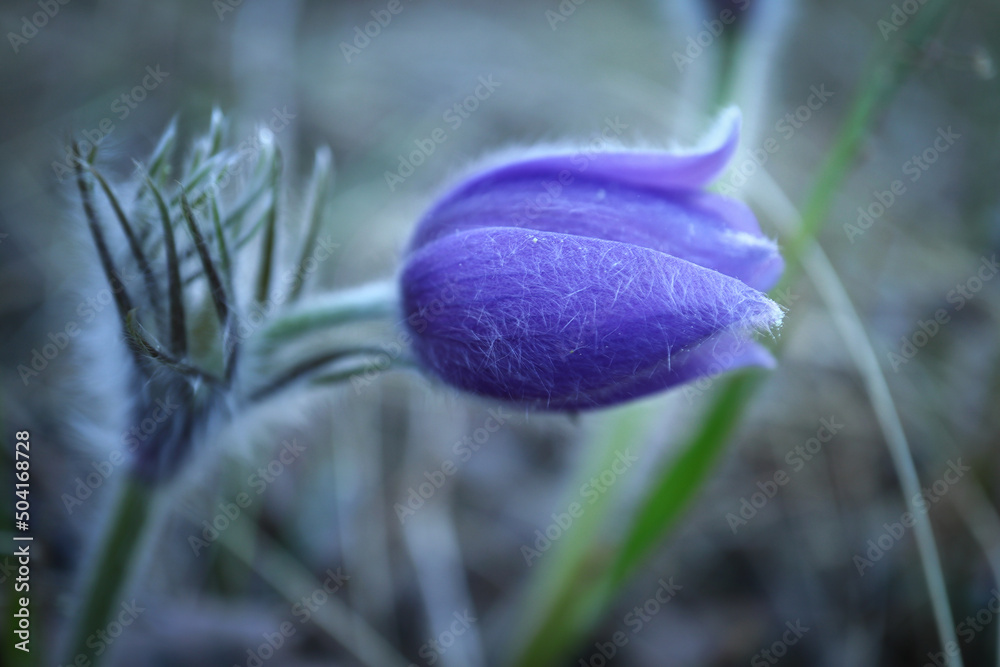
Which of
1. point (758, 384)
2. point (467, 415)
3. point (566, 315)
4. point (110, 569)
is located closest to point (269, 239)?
point (566, 315)

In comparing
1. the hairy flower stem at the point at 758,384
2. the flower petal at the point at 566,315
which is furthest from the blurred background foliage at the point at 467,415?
the flower petal at the point at 566,315

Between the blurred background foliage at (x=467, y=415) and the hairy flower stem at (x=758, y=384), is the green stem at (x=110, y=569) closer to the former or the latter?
the blurred background foliage at (x=467, y=415)

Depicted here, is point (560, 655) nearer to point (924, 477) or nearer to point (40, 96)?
point (924, 477)

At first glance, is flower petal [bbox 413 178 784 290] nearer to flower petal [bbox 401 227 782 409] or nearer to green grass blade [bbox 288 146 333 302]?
flower petal [bbox 401 227 782 409]

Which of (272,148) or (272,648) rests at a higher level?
Answer: (272,148)

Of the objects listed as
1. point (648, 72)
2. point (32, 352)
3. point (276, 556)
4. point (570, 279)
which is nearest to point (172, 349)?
point (570, 279)

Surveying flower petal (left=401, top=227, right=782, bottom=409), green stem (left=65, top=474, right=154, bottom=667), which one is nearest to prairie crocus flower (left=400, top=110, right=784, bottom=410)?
flower petal (left=401, top=227, right=782, bottom=409)
